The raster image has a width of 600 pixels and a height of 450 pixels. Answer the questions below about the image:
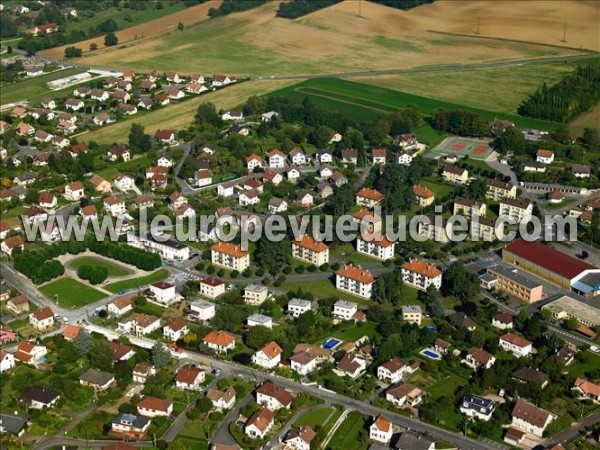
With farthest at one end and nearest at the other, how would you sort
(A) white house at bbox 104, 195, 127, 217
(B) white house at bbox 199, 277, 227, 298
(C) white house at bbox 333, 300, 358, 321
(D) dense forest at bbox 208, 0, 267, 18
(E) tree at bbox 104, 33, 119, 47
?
(D) dense forest at bbox 208, 0, 267, 18 → (E) tree at bbox 104, 33, 119, 47 → (A) white house at bbox 104, 195, 127, 217 → (B) white house at bbox 199, 277, 227, 298 → (C) white house at bbox 333, 300, 358, 321

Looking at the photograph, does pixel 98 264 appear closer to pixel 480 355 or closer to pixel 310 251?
pixel 310 251

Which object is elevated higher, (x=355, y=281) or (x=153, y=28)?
(x=153, y=28)

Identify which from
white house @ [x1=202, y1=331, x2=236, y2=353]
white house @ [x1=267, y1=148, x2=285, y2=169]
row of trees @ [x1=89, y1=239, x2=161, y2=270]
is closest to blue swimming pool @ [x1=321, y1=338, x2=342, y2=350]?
white house @ [x1=202, y1=331, x2=236, y2=353]

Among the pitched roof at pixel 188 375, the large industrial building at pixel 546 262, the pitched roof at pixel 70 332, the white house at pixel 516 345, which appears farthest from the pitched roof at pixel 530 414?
the pitched roof at pixel 70 332

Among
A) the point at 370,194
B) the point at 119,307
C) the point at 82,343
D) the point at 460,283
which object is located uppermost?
the point at 460,283

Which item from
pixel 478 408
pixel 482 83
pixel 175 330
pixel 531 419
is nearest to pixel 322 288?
pixel 175 330

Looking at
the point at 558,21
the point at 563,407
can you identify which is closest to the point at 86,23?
the point at 558,21

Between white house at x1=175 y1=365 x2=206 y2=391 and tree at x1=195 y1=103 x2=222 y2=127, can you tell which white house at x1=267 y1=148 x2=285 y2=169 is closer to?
tree at x1=195 y1=103 x2=222 y2=127
